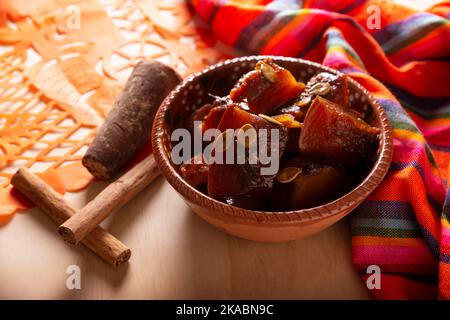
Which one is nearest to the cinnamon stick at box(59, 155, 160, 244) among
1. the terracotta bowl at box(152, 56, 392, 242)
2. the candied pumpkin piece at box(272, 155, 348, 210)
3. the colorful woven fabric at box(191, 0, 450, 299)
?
the terracotta bowl at box(152, 56, 392, 242)

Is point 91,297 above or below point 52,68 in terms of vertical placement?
below

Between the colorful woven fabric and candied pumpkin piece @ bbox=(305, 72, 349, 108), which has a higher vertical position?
candied pumpkin piece @ bbox=(305, 72, 349, 108)

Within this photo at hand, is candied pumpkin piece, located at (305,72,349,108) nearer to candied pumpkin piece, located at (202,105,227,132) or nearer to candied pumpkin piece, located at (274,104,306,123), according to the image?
candied pumpkin piece, located at (274,104,306,123)

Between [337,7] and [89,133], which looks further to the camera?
[337,7]

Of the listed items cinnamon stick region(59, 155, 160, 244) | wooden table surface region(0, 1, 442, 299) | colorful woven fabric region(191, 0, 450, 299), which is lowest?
wooden table surface region(0, 1, 442, 299)

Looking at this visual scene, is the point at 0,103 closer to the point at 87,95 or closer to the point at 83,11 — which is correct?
the point at 87,95

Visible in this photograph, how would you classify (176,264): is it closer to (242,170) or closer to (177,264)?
(177,264)

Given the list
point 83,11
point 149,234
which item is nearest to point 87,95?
point 83,11
